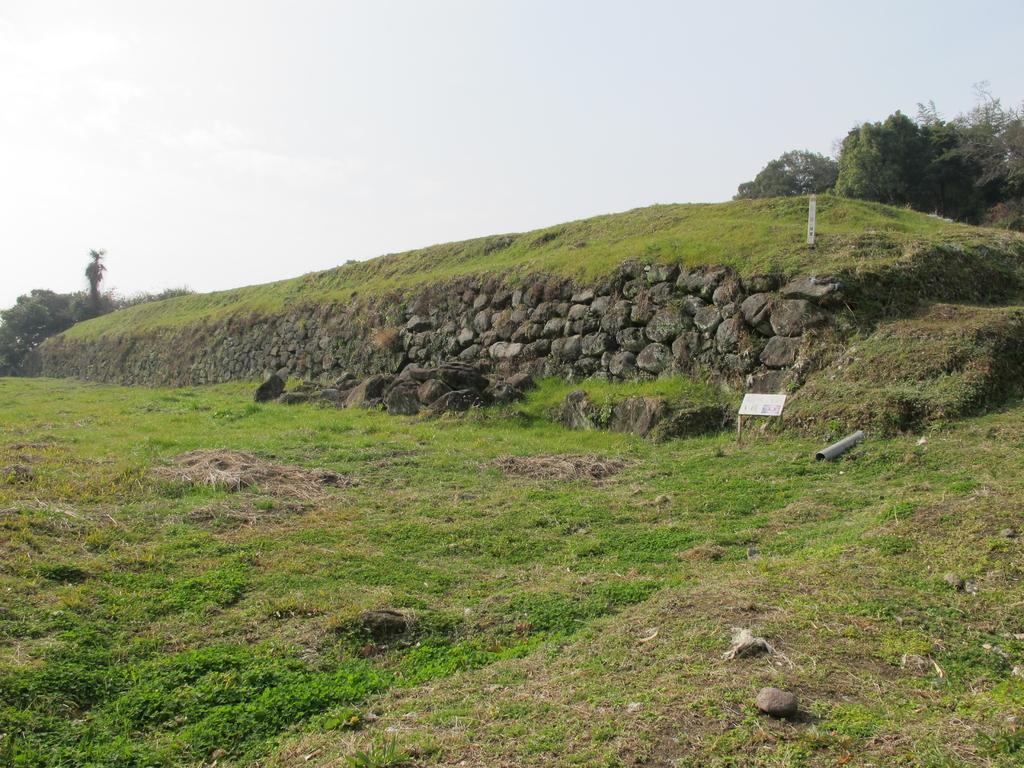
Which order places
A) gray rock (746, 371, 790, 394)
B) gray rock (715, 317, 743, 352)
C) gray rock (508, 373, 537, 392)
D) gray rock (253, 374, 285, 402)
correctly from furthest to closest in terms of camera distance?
gray rock (253, 374, 285, 402), gray rock (508, 373, 537, 392), gray rock (715, 317, 743, 352), gray rock (746, 371, 790, 394)

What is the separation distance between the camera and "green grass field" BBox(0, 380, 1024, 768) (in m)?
3.15

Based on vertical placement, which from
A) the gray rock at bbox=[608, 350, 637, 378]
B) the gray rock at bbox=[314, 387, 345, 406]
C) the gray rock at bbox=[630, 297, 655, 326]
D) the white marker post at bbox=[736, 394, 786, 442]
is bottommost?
the white marker post at bbox=[736, 394, 786, 442]

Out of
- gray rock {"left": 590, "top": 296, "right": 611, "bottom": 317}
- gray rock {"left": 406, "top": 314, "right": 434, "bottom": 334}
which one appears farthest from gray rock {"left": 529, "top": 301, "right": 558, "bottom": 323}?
gray rock {"left": 406, "top": 314, "right": 434, "bottom": 334}

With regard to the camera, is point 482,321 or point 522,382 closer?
point 522,382

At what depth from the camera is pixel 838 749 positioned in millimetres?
2836

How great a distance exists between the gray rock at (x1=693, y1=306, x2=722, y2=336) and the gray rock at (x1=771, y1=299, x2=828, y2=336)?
1.08 metres

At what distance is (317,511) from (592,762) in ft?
16.9

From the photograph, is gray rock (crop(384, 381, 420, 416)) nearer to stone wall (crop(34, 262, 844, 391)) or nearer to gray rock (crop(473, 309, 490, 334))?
stone wall (crop(34, 262, 844, 391))

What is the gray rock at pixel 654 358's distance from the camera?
13.3m

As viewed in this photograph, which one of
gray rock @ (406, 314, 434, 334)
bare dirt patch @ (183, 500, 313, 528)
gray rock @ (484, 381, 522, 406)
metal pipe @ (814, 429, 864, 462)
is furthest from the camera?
gray rock @ (406, 314, 434, 334)

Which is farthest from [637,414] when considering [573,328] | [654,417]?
[573,328]

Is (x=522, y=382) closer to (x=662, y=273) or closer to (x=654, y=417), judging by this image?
(x=662, y=273)

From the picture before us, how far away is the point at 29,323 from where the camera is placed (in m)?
50.3

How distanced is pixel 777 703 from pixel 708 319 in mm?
10386
